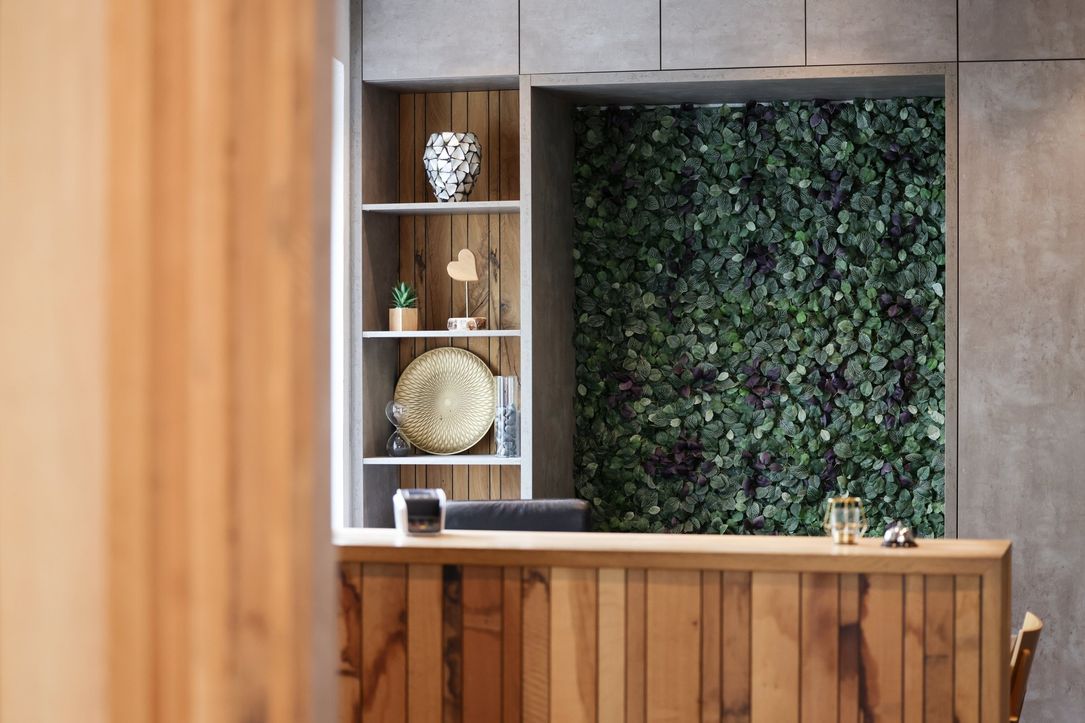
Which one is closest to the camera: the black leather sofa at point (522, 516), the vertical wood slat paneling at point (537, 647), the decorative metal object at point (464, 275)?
the vertical wood slat paneling at point (537, 647)

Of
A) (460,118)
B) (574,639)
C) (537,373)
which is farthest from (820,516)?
(574,639)

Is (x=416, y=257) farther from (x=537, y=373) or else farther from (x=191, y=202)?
(x=191, y=202)

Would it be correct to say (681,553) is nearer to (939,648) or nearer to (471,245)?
(939,648)

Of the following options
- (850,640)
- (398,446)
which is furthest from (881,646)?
(398,446)

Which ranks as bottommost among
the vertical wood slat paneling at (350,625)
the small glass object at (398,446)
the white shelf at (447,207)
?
the vertical wood slat paneling at (350,625)

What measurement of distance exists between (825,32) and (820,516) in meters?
1.86

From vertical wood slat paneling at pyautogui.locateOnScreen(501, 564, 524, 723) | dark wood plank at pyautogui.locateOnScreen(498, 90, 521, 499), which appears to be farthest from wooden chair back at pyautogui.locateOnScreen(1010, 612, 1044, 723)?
dark wood plank at pyautogui.locateOnScreen(498, 90, 521, 499)

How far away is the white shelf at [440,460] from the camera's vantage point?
4.26 metres

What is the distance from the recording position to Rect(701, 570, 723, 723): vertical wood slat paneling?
87.0 inches

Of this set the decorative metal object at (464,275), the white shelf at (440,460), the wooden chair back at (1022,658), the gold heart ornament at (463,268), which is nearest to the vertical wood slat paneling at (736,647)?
the wooden chair back at (1022,658)

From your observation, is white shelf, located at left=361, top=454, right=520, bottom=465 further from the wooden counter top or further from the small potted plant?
the wooden counter top

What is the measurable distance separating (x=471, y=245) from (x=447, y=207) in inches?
11.6

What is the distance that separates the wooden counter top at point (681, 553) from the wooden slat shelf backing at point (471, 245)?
7.22 ft

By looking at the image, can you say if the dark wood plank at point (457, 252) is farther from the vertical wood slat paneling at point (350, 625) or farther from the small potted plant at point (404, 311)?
the vertical wood slat paneling at point (350, 625)
